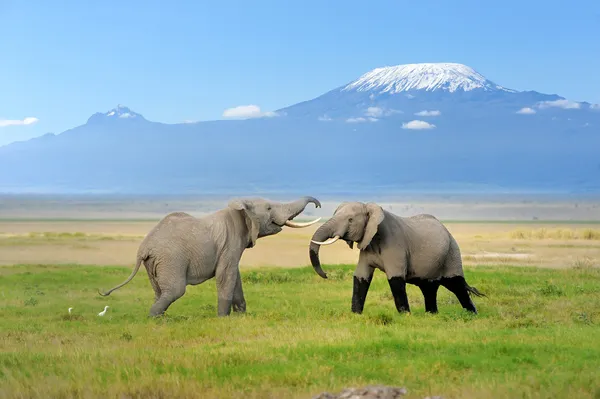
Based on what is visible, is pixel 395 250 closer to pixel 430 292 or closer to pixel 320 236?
pixel 320 236

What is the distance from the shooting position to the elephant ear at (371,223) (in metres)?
16.8

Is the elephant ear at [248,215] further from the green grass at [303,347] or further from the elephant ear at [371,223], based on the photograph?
the elephant ear at [371,223]

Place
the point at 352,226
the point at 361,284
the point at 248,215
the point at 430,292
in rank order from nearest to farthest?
1. the point at 352,226
2. the point at 361,284
3. the point at 248,215
4. the point at 430,292

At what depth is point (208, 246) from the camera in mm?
17562

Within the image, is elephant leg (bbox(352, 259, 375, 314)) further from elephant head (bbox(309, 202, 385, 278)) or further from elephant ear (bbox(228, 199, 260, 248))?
elephant ear (bbox(228, 199, 260, 248))

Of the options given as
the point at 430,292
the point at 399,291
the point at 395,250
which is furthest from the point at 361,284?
the point at 430,292

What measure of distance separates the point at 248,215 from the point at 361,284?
259 cm

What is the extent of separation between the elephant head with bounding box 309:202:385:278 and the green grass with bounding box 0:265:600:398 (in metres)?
1.45

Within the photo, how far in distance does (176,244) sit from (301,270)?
13772 mm

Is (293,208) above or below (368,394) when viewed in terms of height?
above

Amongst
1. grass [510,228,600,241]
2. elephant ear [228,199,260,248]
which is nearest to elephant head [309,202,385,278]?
elephant ear [228,199,260,248]

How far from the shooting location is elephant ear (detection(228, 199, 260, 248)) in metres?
17.8

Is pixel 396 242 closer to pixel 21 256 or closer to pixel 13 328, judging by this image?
pixel 13 328

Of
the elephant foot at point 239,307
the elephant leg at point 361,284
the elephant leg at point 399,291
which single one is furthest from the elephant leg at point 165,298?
the elephant leg at point 399,291
